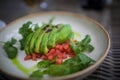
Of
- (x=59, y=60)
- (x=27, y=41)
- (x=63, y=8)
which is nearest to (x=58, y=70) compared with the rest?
(x=59, y=60)

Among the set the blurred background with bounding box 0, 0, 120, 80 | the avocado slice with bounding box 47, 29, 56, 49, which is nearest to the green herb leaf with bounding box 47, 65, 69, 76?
the avocado slice with bounding box 47, 29, 56, 49

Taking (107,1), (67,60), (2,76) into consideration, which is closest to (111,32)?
(67,60)

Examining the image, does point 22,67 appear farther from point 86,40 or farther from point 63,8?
point 63,8

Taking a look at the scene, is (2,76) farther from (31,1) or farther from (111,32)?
(31,1)

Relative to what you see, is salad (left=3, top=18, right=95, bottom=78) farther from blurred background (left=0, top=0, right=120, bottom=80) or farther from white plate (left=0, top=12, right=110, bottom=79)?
blurred background (left=0, top=0, right=120, bottom=80)

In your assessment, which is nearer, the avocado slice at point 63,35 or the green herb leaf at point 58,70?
the green herb leaf at point 58,70

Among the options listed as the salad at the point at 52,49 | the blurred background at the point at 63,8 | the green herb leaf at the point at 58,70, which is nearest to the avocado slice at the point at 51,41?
the salad at the point at 52,49

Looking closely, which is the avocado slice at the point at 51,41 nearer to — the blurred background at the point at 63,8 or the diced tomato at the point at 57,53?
the diced tomato at the point at 57,53
